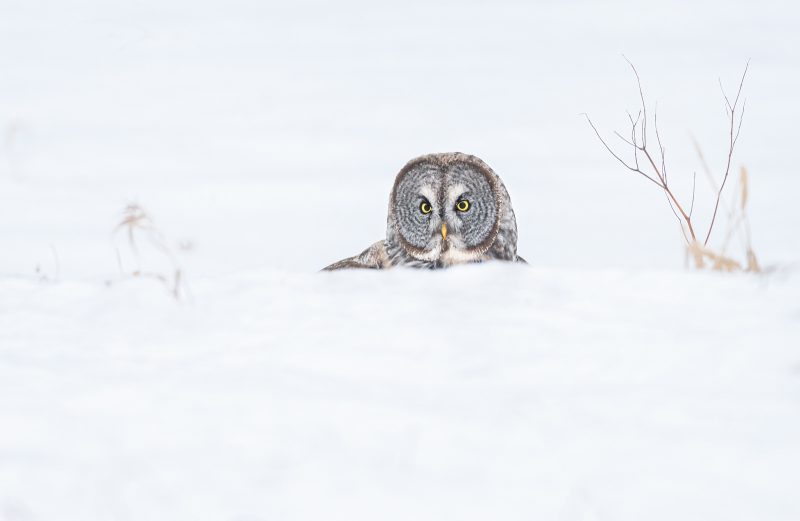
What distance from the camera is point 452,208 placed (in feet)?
18.3

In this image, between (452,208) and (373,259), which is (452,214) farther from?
(373,259)

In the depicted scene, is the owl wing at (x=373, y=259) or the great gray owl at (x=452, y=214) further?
the owl wing at (x=373, y=259)

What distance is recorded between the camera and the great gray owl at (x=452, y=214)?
5.55m

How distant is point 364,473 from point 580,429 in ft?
1.46

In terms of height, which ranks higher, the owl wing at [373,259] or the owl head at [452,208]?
the owl head at [452,208]

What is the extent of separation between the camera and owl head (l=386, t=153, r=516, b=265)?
555 cm

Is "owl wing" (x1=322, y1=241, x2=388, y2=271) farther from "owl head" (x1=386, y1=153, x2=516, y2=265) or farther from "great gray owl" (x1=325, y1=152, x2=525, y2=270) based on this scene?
"owl head" (x1=386, y1=153, x2=516, y2=265)

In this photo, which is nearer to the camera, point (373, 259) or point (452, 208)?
point (452, 208)

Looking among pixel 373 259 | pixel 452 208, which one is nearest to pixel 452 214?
pixel 452 208

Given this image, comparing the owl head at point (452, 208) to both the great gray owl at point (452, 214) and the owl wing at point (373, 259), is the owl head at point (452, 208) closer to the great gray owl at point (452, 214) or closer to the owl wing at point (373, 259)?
the great gray owl at point (452, 214)

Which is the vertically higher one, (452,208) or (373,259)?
(452,208)

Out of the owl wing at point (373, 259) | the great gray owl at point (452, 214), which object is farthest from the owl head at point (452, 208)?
the owl wing at point (373, 259)

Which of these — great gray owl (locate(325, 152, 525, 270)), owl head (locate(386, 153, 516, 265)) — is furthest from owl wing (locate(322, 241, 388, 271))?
owl head (locate(386, 153, 516, 265))

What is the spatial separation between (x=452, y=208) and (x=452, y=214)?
3 centimetres
